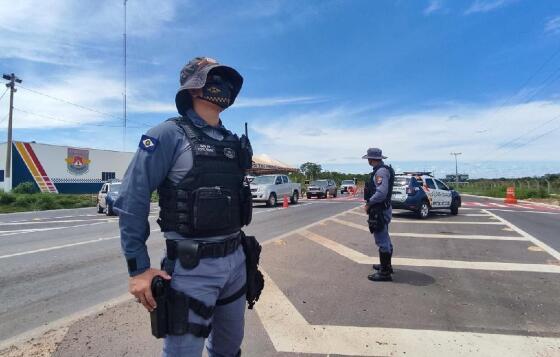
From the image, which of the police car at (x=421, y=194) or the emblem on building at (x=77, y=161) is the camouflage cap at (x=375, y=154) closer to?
the police car at (x=421, y=194)

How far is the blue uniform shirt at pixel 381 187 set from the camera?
6.01 m

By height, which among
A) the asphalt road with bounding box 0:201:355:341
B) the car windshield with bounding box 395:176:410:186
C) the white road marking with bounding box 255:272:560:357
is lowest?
the white road marking with bounding box 255:272:560:357

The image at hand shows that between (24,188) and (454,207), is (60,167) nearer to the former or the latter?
(24,188)

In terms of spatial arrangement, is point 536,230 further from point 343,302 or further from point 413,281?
point 343,302

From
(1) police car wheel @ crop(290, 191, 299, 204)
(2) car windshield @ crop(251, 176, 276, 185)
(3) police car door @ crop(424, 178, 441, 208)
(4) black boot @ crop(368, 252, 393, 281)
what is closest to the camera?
(4) black boot @ crop(368, 252, 393, 281)

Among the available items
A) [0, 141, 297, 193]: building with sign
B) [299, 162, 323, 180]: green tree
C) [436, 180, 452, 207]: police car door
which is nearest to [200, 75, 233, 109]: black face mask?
[436, 180, 452, 207]: police car door

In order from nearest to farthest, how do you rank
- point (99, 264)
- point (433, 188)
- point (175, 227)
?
point (175, 227), point (99, 264), point (433, 188)

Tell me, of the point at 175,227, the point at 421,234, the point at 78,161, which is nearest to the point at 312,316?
the point at 175,227

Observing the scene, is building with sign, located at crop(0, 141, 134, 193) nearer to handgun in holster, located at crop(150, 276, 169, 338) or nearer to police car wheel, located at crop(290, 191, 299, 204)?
police car wheel, located at crop(290, 191, 299, 204)

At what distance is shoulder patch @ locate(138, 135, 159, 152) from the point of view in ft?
6.70

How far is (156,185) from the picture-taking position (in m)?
2.09

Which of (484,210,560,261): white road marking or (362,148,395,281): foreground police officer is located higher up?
(362,148,395,281): foreground police officer

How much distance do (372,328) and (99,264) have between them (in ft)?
16.8

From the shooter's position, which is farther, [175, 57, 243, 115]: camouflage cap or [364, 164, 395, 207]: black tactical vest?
[364, 164, 395, 207]: black tactical vest
